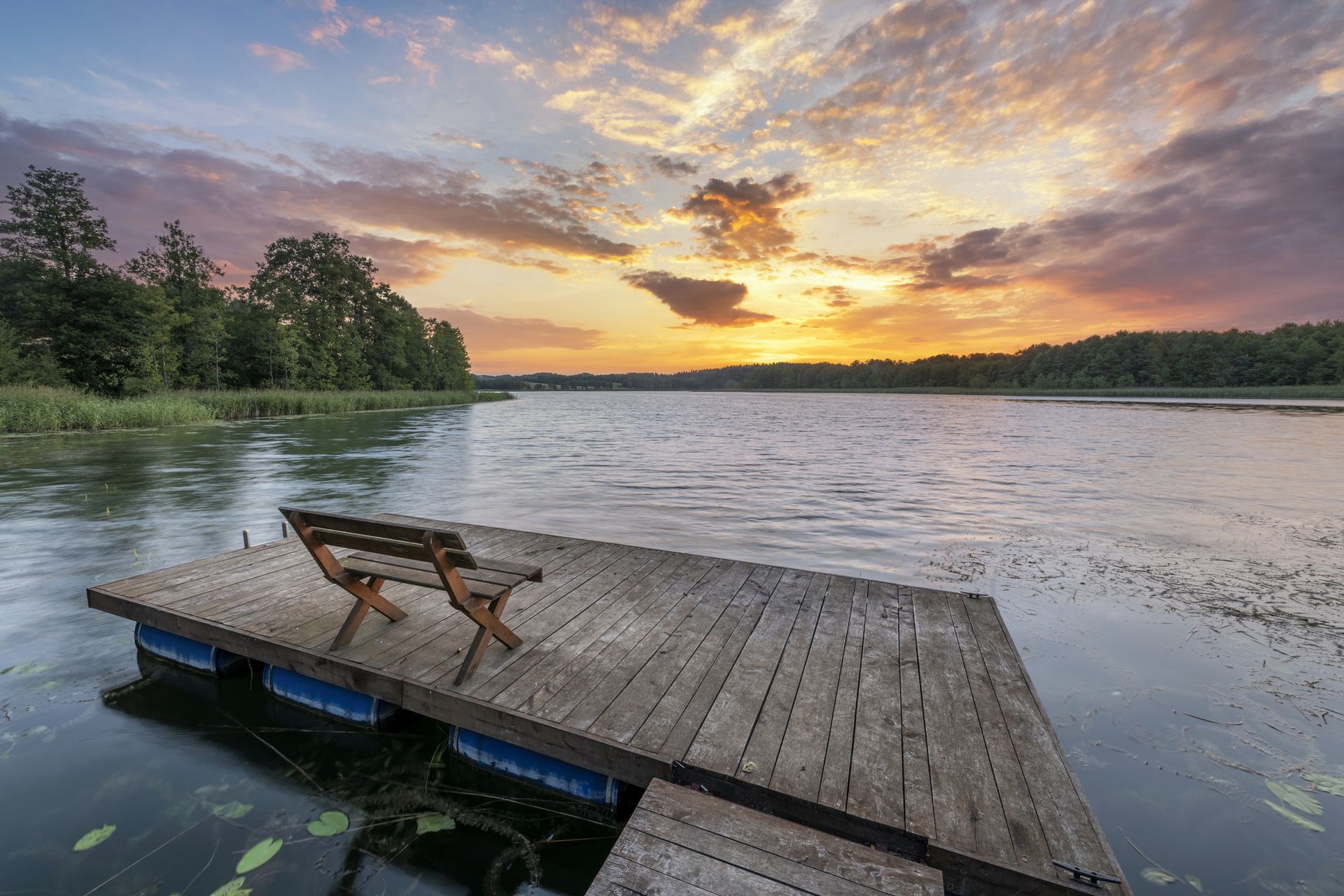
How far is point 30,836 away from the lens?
291cm

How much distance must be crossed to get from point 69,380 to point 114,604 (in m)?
43.2

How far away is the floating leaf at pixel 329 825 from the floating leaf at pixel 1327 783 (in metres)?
6.24

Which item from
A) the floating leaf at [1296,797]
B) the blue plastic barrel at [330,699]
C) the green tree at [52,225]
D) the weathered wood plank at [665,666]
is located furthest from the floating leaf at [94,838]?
the green tree at [52,225]

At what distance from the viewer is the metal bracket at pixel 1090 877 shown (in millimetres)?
2057

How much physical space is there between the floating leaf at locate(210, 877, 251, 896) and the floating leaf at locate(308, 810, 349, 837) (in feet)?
1.20

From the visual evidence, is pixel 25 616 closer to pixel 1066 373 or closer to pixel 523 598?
pixel 523 598

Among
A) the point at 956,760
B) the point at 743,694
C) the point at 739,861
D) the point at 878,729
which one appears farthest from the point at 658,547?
the point at 739,861

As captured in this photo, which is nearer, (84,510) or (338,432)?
(84,510)

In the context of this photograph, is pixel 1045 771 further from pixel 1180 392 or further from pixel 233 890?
pixel 1180 392

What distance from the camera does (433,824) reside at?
3.11 meters

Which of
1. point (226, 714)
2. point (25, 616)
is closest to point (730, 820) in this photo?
point (226, 714)

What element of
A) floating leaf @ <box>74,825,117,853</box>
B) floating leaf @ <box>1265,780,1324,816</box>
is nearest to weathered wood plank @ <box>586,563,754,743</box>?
floating leaf @ <box>74,825,117,853</box>

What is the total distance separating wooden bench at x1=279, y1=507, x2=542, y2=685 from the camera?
317 cm

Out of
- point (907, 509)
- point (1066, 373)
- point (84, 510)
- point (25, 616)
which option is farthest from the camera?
point (1066, 373)
